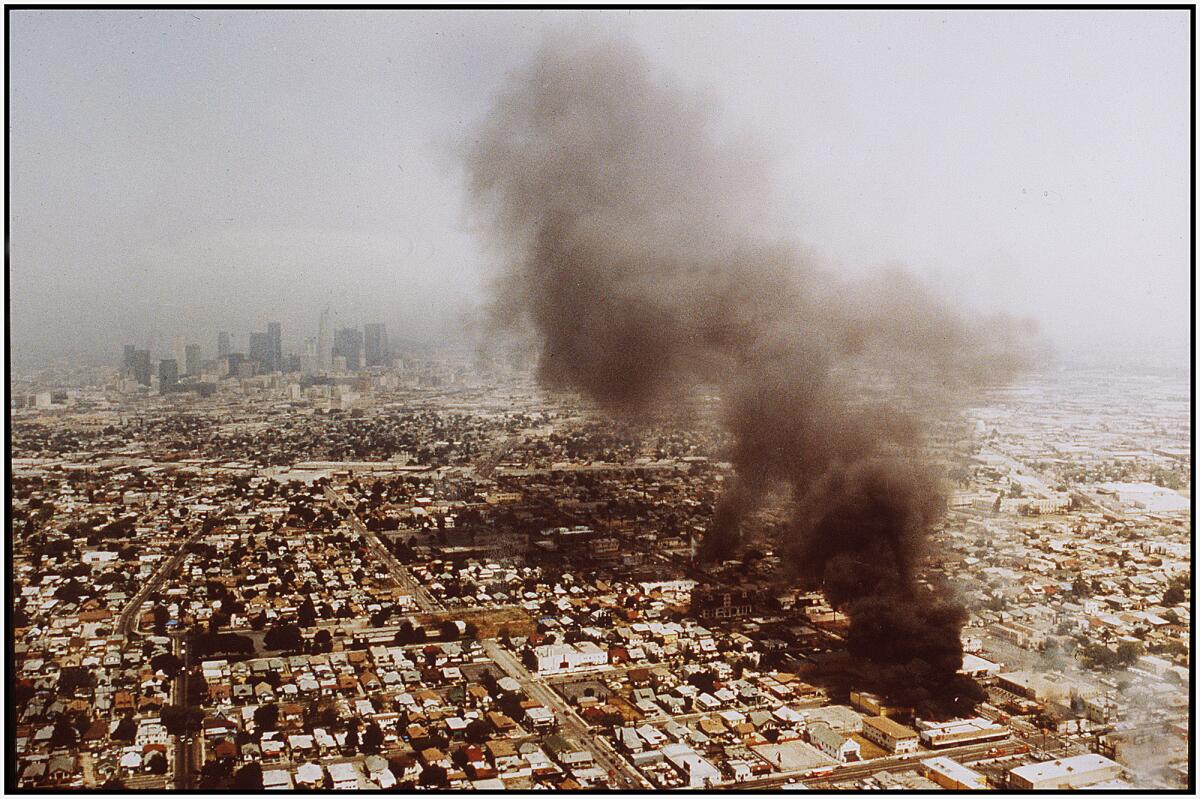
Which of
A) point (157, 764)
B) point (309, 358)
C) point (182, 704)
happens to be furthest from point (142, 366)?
point (157, 764)

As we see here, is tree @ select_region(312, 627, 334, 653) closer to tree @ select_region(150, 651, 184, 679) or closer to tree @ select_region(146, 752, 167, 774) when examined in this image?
tree @ select_region(150, 651, 184, 679)

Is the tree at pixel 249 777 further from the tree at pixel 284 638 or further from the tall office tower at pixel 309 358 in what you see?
the tall office tower at pixel 309 358

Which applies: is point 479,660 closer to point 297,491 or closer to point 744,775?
point 744,775

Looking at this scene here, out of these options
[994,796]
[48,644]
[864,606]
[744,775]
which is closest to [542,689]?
[744,775]

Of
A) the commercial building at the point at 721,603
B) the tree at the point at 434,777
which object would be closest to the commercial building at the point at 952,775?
the commercial building at the point at 721,603

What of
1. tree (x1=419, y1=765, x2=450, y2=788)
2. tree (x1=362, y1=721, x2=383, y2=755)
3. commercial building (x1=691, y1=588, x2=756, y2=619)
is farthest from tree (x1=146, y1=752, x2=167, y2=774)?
commercial building (x1=691, y1=588, x2=756, y2=619)

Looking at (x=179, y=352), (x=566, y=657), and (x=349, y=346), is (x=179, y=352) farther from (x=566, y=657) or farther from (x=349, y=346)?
(x=566, y=657)
